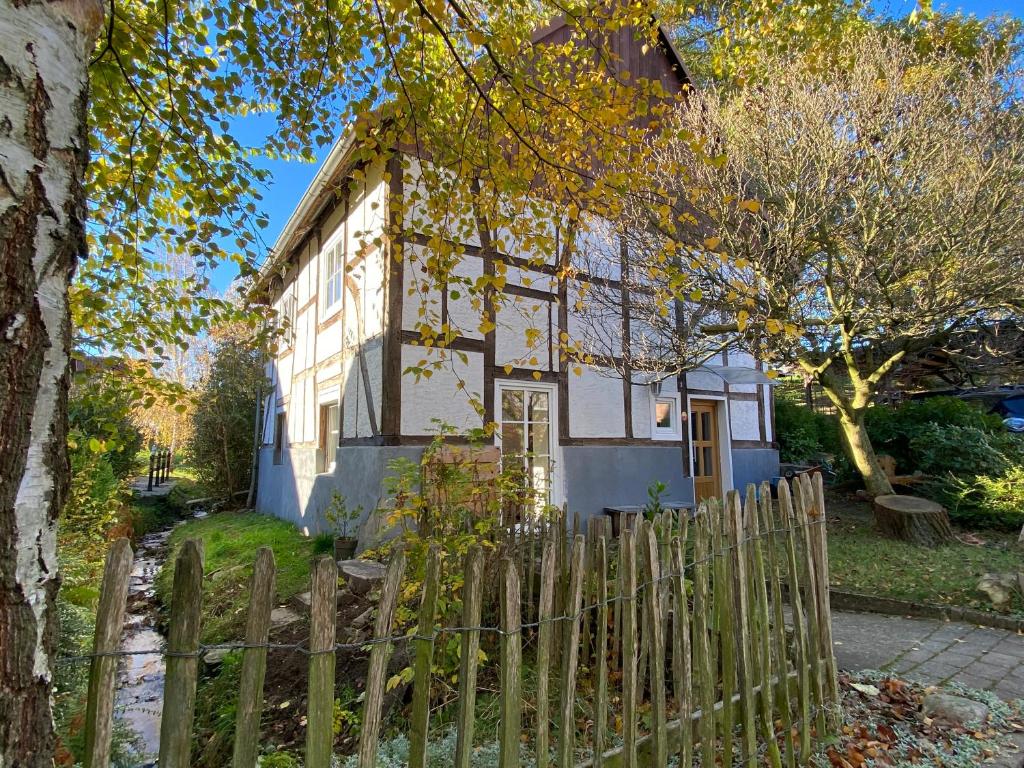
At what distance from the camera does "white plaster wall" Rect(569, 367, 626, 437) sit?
25.9ft

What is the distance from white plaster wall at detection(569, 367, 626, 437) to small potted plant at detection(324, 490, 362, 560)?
320 cm

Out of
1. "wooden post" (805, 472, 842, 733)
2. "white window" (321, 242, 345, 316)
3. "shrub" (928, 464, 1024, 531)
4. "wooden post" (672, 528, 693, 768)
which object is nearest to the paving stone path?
"wooden post" (805, 472, 842, 733)

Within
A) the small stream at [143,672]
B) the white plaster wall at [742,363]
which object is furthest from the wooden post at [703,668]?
the white plaster wall at [742,363]

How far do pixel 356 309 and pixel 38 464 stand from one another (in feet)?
22.4

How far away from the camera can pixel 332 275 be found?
880cm

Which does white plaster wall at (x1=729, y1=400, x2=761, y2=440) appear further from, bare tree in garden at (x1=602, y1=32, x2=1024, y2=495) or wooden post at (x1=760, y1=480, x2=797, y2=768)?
wooden post at (x1=760, y1=480, x2=797, y2=768)

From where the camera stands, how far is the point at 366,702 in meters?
1.39

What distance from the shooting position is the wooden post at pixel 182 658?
3.85 ft

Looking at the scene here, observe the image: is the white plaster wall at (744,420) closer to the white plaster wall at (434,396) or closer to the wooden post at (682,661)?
the white plaster wall at (434,396)

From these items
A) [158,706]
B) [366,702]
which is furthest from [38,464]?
[158,706]

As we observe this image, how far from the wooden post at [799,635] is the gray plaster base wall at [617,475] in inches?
179

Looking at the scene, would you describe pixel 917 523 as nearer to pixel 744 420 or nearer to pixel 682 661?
pixel 744 420

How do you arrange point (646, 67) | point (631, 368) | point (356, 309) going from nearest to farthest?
point (356, 309) → point (631, 368) → point (646, 67)

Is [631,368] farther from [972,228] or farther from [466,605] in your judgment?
[466,605]
